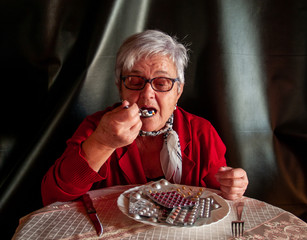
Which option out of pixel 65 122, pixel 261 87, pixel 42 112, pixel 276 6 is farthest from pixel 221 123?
pixel 42 112

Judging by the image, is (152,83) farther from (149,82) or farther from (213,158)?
(213,158)

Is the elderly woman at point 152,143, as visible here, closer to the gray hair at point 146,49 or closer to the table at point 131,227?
the gray hair at point 146,49

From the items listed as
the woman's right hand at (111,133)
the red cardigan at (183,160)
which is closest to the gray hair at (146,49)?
the red cardigan at (183,160)

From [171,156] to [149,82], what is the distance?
37 cm

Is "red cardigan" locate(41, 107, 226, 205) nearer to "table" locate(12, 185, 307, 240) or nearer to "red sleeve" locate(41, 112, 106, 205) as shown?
"red sleeve" locate(41, 112, 106, 205)

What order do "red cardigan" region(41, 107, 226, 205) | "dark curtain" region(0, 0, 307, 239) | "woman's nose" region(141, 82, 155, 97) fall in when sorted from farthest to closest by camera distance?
"dark curtain" region(0, 0, 307, 239) → "woman's nose" region(141, 82, 155, 97) → "red cardigan" region(41, 107, 226, 205)

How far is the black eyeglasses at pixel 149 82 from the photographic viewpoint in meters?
1.37

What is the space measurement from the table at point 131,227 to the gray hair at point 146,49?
70 cm

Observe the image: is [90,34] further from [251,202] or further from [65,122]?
[251,202]

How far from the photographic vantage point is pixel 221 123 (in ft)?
6.36

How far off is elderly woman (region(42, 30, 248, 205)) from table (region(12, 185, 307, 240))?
12cm

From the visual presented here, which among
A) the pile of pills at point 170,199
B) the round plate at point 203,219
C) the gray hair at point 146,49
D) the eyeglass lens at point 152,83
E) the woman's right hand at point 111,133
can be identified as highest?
the gray hair at point 146,49

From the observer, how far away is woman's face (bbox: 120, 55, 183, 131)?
1.35m

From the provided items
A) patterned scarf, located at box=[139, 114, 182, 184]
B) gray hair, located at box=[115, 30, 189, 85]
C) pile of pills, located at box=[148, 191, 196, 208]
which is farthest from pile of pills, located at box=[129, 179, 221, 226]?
gray hair, located at box=[115, 30, 189, 85]
